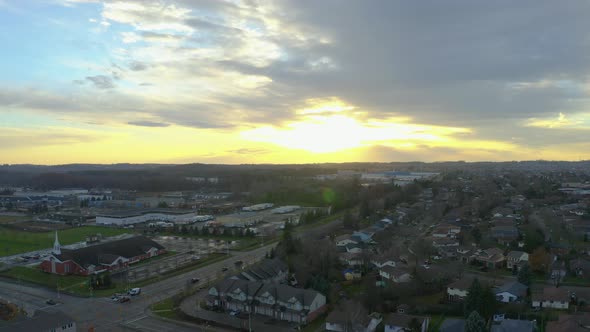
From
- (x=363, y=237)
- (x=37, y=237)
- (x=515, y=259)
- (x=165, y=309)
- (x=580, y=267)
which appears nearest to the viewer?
(x=165, y=309)

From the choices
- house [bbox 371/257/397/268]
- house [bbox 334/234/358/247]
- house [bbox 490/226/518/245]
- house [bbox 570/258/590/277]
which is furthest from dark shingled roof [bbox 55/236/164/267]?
house [bbox 570/258/590/277]

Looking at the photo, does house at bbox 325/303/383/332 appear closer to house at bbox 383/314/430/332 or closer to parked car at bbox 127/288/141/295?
house at bbox 383/314/430/332

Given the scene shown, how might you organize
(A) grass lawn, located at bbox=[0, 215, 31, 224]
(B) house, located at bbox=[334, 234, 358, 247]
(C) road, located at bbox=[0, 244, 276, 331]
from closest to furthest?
(C) road, located at bbox=[0, 244, 276, 331] → (B) house, located at bbox=[334, 234, 358, 247] → (A) grass lawn, located at bbox=[0, 215, 31, 224]

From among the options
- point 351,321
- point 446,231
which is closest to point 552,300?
point 351,321

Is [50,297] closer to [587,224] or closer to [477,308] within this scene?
[477,308]

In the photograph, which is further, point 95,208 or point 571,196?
point 95,208

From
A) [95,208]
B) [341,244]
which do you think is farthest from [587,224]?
[95,208]

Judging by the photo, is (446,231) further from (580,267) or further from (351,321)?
(351,321)
